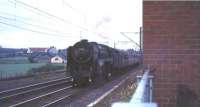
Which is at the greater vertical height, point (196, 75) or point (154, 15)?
point (154, 15)

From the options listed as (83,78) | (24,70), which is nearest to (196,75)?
(83,78)

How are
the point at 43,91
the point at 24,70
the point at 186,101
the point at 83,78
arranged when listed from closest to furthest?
the point at 186,101
the point at 43,91
the point at 83,78
the point at 24,70

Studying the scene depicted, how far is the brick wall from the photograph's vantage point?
6.52 meters

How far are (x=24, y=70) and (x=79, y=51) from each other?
23063 millimetres

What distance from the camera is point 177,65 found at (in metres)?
6.54

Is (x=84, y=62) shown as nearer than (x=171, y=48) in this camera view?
No

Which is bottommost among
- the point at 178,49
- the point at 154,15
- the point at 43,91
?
the point at 43,91

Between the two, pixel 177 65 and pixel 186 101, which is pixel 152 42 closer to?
pixel 177 65

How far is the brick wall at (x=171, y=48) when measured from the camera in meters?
6.52

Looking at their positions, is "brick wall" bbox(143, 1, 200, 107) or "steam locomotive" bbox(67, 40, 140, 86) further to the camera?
"steam locomotive" bbox(67, 40, 140, 86)

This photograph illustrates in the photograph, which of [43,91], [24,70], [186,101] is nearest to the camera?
[186,101]

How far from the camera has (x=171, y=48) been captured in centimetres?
656

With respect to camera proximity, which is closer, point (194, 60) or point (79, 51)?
point (194, 60)

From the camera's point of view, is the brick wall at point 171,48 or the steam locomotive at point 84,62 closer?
the brick wall at point 171,48
